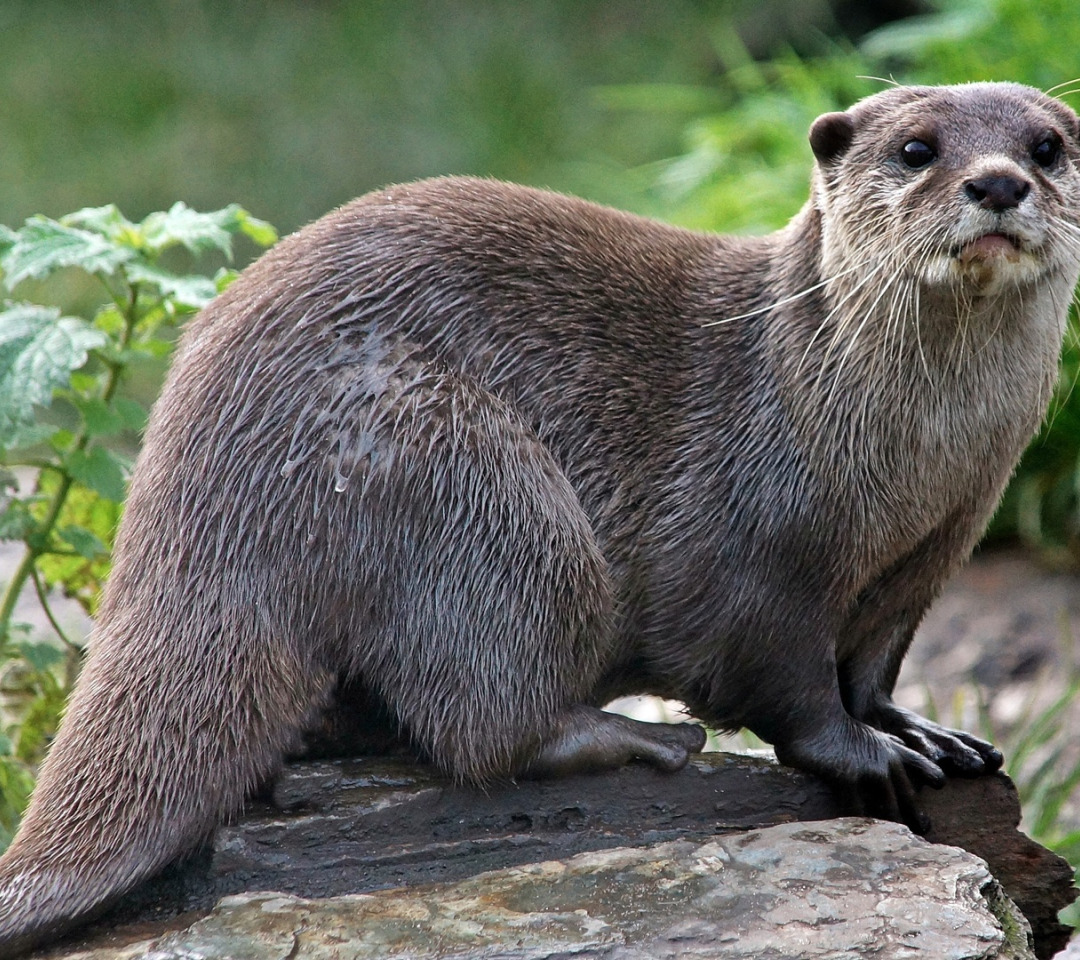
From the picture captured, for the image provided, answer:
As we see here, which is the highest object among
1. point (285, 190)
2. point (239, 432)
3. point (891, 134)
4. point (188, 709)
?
point (285, 190)

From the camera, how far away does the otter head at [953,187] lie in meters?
2.52

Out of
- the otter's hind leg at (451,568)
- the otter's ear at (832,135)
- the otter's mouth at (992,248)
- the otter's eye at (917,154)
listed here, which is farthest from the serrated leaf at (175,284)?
the otter's mouth at (992,248)

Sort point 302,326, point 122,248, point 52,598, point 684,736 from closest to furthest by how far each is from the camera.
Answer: point 302,326, point 684,736, point 122,248, point 52,598

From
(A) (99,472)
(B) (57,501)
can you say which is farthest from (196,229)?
(B) (57,501)

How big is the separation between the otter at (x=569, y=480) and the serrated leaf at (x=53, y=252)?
0.46m

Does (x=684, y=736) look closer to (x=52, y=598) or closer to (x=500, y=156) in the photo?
(x=52, y=598)

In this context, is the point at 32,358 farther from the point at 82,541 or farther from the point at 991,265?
the point at 991,265

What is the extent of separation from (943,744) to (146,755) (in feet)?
5.23

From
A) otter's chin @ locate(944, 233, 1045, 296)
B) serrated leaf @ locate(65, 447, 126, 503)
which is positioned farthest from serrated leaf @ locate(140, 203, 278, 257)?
otter's chin @ locate(944, 233, 1045, 296)

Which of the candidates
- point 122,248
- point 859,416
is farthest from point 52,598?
point 859,416

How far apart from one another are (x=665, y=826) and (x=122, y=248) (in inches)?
66.0

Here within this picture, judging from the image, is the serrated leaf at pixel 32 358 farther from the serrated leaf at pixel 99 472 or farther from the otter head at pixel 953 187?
the otter head at pixel 953 187

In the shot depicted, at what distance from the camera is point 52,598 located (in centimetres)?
477

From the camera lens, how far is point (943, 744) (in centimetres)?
302
